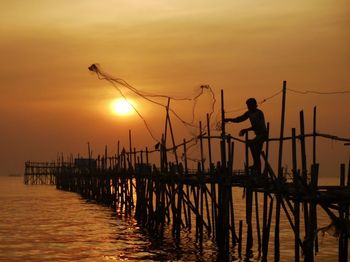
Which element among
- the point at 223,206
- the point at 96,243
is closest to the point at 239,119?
the point at 223,206

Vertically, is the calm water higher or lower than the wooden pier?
lower

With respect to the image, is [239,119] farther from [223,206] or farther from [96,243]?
[96,243]

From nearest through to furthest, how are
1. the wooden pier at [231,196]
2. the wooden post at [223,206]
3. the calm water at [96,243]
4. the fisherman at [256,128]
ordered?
1. the wooden pier at [231,196]
2. the fisherman at [256,128]
3. the wooden post at [223,206]
4. the calm water at [96,243]

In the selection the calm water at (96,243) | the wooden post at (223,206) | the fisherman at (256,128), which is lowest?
the calm water at (96,243)

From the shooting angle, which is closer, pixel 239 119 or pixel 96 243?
pixel 239 119

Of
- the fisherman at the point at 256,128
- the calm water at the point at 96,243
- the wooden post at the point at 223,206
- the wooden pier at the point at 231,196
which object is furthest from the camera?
the calm water at the point at 96,243

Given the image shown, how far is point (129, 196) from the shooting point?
29891 mm

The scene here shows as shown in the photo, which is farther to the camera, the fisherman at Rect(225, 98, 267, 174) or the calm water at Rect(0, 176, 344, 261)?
the calm water at Rect(0, 176, 344, 261)

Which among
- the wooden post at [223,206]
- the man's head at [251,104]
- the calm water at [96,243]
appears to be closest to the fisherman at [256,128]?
the man's head at [251,104]

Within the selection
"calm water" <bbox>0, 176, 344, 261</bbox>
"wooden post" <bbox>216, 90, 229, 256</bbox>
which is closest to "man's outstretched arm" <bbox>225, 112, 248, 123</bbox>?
"wooden post" <bbox>216, 90, 229, 256</bbox>

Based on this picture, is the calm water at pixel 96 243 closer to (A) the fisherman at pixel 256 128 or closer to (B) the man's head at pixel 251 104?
(A) the fisherman at pixel 256 128

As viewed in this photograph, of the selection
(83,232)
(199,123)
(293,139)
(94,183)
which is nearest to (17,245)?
(83,232)

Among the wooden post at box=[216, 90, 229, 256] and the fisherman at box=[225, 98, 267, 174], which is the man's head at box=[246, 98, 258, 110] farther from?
the wooden post at box=[216, 90, 229, 256]

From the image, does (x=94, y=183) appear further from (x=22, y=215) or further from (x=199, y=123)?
(x=199, y=123)
